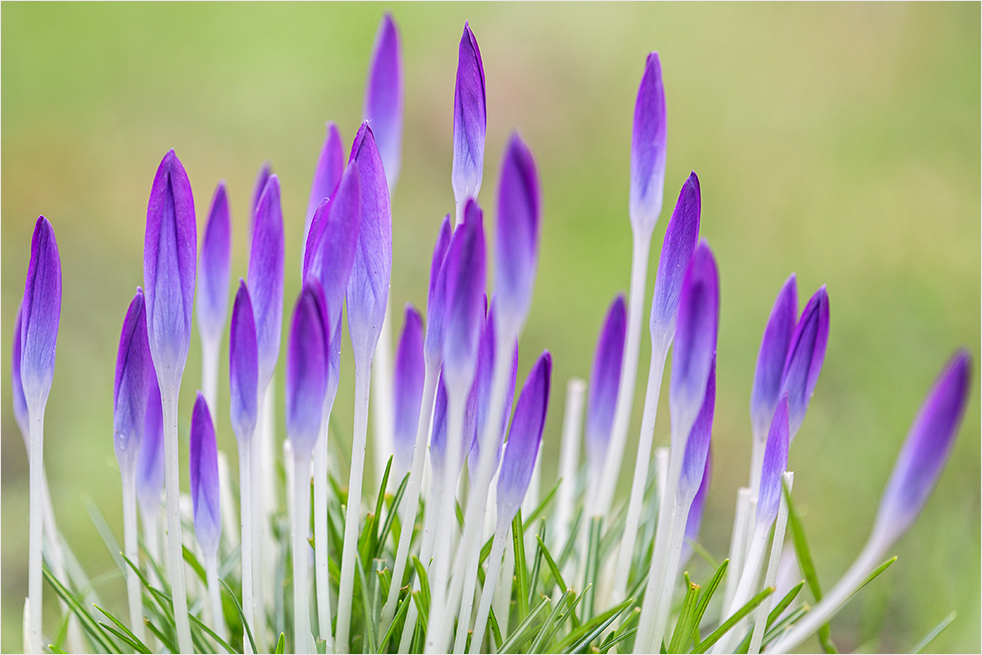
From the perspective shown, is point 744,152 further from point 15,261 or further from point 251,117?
point 15,261

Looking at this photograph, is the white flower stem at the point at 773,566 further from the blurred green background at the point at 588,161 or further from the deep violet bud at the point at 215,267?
the blurred green background at the point at 588,161

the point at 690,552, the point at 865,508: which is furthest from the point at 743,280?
the point at 690,552

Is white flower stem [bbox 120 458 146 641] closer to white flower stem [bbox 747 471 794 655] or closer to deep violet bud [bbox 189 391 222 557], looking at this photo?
deep violet bud [bbox 189 391 222 557]

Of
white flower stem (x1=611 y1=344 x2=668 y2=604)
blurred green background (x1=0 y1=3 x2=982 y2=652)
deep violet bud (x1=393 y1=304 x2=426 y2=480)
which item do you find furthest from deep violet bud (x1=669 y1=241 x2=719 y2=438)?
blurred green background (x1=0 y1=3 x2=982 y2=652)

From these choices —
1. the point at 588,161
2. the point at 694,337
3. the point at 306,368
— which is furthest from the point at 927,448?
the point at 588,161

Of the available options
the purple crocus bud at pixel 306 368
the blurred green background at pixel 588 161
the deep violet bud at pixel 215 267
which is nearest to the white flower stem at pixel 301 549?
the purple crocus bud at pixel 306 368

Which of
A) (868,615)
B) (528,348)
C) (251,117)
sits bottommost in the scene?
(868,615)

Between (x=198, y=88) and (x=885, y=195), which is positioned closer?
(x=885, y=195)
